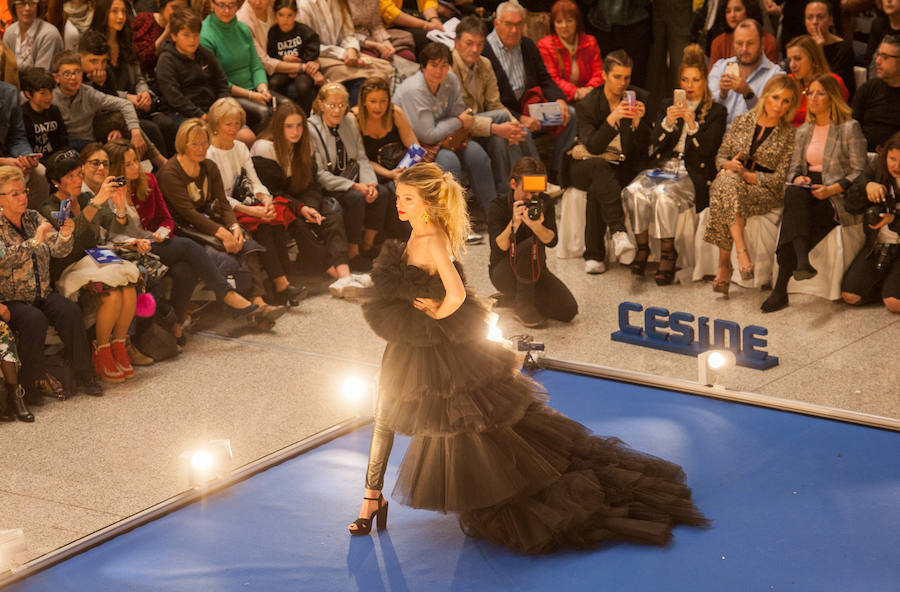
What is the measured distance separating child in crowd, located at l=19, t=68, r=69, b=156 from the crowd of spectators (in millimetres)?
18

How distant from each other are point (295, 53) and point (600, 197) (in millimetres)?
2537

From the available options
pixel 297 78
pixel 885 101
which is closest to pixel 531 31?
pixel 297 78

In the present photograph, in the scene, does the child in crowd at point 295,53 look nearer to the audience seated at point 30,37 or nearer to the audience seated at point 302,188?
the audience seated at point 302,188

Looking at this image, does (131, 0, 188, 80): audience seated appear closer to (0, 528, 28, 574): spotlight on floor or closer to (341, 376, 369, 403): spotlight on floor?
(341, 376, 369, 403): spotlight on floor

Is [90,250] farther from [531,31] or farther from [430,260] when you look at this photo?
[531,31]

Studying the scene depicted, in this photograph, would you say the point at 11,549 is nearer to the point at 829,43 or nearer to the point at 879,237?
the point at 879,237

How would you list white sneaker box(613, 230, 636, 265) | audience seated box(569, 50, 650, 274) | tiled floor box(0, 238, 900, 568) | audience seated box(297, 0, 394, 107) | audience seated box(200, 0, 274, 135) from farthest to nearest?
audience seated box(297, 0, 394, 107)
audience seated box(200, 0, 274, 135)
audience seated box(569, 50, 650, 274)
white sneaker box(613, 230, 636, 265)
tiled floor box(0, 238, 900, 568)

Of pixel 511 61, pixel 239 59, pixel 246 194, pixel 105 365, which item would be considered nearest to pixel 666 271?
pixel 511 61

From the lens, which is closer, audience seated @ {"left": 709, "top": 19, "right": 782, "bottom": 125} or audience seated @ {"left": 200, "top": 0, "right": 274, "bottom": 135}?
audience seated @ {"left": 709, "top": 19, "right": 782, "bottom": 125}

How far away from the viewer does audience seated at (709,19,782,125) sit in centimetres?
729

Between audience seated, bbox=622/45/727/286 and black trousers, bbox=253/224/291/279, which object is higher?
audience seated, bbox=622/45/727/286

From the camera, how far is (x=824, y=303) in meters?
6.42

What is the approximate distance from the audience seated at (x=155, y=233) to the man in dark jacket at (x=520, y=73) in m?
3.22

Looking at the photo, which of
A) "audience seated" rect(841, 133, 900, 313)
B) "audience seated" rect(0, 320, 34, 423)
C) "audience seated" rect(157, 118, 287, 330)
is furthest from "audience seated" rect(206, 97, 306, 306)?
"audience seated" rect(841, 133, 900, 313)
